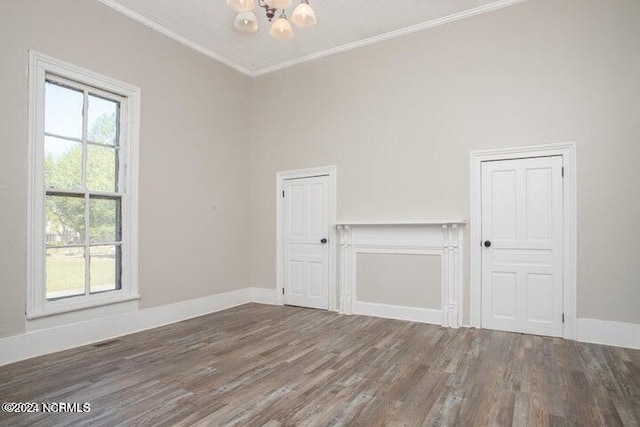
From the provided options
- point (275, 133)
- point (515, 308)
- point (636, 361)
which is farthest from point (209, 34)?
point (636, 361)

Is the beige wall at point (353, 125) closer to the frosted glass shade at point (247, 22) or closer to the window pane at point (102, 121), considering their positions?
the window pane at point (102, 121)

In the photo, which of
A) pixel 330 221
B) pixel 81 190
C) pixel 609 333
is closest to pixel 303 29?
pixel 330 221

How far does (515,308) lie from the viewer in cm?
406

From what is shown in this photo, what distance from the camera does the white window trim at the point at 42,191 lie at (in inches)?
131

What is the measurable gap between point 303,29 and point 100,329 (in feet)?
13.8

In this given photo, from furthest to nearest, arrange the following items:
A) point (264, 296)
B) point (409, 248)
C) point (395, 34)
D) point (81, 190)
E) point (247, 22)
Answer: point (264, 296), point (395, 34), point (409, 248), point (81, 190), point (247, 22)

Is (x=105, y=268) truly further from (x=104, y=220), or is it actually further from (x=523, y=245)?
(x=523, y=245)

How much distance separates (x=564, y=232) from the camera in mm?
3854

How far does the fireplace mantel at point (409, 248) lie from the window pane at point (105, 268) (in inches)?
107

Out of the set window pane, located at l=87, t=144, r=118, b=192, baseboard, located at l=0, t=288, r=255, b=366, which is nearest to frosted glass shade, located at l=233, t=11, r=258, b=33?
window pane, located at l=87, t=144, r=118, b=192

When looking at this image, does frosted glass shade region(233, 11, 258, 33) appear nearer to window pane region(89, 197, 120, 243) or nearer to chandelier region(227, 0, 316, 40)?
chandelier region(227, 0, 316, 40)

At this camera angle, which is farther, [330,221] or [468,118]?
[330,221]

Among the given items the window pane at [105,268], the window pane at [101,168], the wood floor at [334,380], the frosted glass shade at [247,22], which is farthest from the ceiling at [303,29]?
the wood floor at [334,380]

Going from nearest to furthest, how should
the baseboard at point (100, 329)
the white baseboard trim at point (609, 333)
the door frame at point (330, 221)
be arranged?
1. the baseboard at point (100, 329)
2. the white baseboard trim at point (609, 333)
3. the door frame at point (330, 221)
